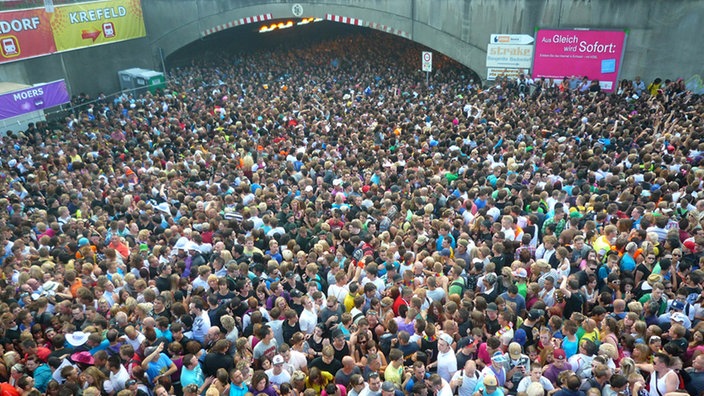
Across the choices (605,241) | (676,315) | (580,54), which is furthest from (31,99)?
(580,54)

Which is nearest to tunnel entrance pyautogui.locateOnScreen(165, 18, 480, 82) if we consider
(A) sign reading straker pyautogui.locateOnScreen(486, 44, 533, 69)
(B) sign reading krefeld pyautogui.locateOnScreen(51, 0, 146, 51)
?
(B) sign reading krefeld pyautogui.locateOnScreen(51, 0, 146, 51)

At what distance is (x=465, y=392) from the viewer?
5375 mm

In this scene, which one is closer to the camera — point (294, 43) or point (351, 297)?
point (351, 297)

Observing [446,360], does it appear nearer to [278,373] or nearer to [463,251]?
[278,373]

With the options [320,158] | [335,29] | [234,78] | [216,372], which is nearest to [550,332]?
[216,372]

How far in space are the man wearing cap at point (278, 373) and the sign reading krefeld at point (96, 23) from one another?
20.4m

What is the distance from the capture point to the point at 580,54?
18453 mm

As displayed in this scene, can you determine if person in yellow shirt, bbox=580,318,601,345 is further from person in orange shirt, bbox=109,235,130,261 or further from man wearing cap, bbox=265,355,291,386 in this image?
person in orange shirt, bbox=109,235,130,261

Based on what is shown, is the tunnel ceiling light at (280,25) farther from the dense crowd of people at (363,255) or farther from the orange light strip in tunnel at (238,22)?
the dense crowd of people at (363,255)

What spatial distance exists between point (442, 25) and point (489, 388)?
57.3 ft

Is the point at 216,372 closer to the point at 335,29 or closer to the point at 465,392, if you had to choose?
the point at 465,392

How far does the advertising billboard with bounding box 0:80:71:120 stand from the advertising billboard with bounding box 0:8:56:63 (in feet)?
9.30

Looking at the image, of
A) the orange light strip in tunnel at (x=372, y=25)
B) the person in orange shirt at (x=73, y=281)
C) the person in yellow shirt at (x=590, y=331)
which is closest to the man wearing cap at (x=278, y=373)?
the person in yellow shirt at (x=590, y=331)

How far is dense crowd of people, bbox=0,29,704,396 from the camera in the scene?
5.59 m
